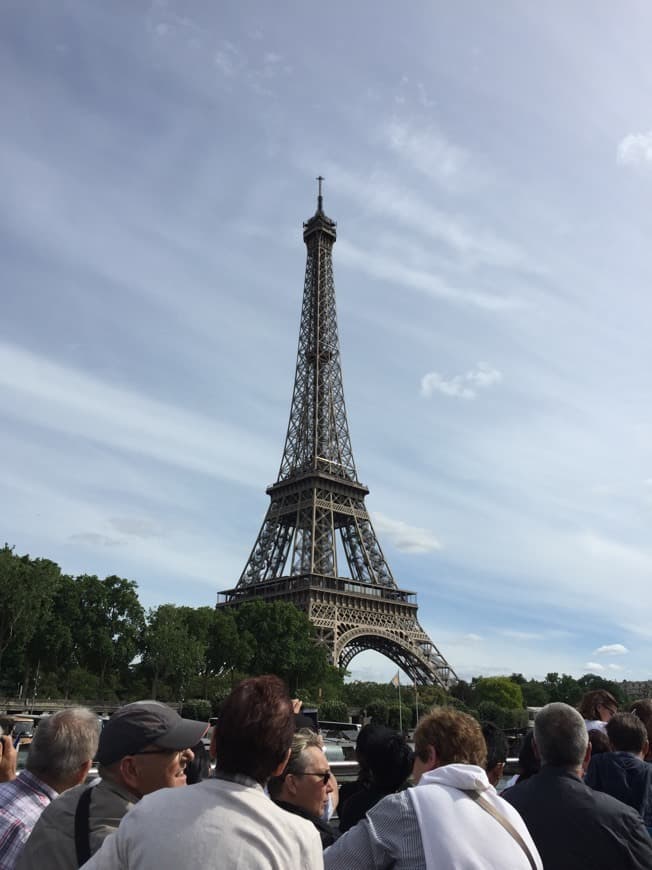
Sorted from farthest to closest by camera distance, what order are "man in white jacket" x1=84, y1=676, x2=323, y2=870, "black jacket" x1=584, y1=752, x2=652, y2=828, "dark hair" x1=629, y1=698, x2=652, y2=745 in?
"dark hair" x1=629, y1=698, x2=652, y2=745
"black jacket" x1=584, y1=752, x2=652, y2=828
"man in white jacket" x1=84, y1=676, x2=323, y2=870

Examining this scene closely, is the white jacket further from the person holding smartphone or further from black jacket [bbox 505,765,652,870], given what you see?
the person holding smartphone

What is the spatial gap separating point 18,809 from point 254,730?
6.23 feet

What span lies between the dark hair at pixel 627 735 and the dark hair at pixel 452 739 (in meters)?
2.28

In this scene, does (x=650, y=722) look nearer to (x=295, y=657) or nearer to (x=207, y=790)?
(x=207, y=790)

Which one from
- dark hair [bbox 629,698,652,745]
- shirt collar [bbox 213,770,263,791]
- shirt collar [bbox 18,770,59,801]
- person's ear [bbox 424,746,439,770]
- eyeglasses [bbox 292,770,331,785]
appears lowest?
shirt collar [bbox 18,770,59,801]

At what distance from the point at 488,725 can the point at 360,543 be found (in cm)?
5845

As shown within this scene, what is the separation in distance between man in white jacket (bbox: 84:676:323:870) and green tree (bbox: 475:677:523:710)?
7652 cm

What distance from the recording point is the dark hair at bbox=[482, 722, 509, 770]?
5.34m

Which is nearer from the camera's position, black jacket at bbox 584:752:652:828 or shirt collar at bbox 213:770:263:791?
shirt collar at bbox 213:770:263:791

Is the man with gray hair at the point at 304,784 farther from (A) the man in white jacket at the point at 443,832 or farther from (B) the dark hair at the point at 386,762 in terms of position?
(A) the man in white jacket at the point at 443,832

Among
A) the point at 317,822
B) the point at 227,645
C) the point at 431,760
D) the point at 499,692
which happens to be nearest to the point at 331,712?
the point at 227,645

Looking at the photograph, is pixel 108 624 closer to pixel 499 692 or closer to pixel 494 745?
pixel 494 745

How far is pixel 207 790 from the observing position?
246 cm

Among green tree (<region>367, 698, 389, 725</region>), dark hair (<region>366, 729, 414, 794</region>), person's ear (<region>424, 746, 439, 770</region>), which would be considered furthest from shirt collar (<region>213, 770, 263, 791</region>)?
green tree (<region>367, 698, 389, 725</region>)
